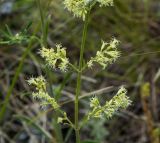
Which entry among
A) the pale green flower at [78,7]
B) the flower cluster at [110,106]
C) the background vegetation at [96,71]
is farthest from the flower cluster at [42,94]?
the background vegetation at [96,71]

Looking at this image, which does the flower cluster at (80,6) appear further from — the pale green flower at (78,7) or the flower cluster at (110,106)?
the flower cluster at (110,106)

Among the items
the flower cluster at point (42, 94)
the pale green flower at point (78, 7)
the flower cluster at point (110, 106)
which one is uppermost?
the pale green flower at point (78, 7)

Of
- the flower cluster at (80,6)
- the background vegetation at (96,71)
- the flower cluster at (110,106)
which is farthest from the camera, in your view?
the background vegetation at (96,71)

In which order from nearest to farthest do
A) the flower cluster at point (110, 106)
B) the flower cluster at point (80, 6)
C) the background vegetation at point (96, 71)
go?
the flower cluster at point (80, 6) → the flower cluster at point (110, 106) → the background vegetation at point (96, 71)

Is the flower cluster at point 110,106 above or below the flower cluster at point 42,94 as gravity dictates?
below

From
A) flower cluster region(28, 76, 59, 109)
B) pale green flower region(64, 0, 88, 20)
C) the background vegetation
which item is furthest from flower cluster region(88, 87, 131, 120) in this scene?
the background vegetation

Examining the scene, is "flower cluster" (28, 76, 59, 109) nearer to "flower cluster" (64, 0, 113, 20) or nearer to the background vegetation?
"flower cluster" (64, 0, 113, 20)

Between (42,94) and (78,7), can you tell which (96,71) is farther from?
(78,7)

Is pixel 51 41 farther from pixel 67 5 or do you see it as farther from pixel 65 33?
pixel 67 5

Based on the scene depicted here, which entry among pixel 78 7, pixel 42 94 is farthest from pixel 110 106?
pixel 78 7
